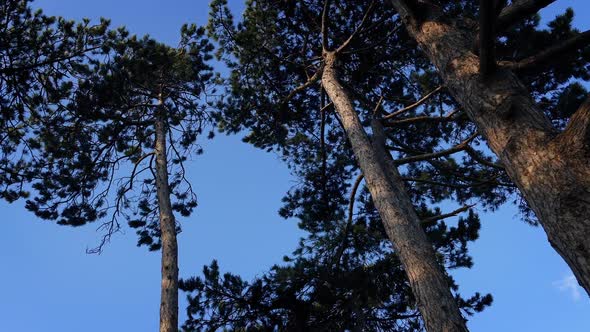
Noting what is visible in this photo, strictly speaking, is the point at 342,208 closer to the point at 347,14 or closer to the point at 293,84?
the point at 293,84

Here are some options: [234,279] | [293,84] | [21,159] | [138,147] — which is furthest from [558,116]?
[21,159]

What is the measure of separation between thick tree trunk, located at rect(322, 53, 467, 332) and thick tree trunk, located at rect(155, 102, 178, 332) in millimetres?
3606

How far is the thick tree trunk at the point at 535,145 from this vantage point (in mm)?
2359

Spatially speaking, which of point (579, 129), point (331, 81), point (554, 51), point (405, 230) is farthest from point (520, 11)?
point (331, 81)

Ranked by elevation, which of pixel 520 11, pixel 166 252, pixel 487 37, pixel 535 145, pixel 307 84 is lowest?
pixel 535 145

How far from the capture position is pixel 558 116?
7609 millimetres

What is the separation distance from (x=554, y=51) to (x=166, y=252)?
673cm

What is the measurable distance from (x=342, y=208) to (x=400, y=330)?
2.55 meters

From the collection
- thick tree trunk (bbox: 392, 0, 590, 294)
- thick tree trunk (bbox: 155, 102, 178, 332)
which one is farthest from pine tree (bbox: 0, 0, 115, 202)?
thick tree trunk (bbox: 392, 0, 590, 294)

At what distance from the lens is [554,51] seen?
2.90m

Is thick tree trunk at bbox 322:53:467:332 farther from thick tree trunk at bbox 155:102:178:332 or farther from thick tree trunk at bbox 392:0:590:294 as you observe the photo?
thick tree trunk at bbox 155:102:178:332

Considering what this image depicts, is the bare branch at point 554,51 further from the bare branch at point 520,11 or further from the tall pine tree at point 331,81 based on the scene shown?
the tall pine tree at point 331,81

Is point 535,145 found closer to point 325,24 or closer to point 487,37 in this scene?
point 487,37

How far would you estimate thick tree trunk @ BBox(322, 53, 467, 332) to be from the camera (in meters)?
4.54
